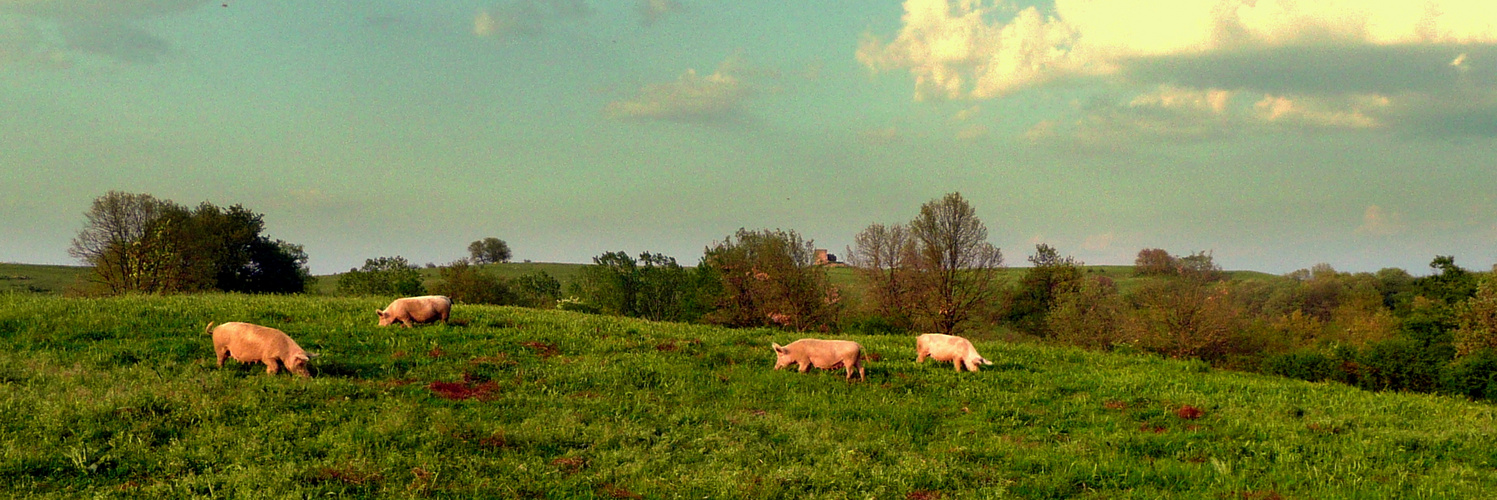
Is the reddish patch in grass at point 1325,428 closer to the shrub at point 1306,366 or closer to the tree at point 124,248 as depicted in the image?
the shrub at point 1306,366

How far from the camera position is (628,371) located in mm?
16172

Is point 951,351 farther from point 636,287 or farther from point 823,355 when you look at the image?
point 636,287

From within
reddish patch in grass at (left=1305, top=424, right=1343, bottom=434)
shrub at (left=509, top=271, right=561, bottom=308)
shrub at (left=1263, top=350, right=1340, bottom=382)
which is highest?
shrub at (left=509, top=271, right=561, bottom=308)

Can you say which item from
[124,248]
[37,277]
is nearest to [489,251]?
[37,277]

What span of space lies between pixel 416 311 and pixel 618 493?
13544mm

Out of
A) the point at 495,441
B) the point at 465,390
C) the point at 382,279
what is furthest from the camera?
the point at 382,279

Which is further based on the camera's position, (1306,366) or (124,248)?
(124,248)

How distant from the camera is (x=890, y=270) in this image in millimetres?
57906

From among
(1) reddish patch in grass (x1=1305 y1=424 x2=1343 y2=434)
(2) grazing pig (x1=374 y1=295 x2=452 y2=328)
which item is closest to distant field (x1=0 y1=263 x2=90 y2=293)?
(2) grazing pig (x1=374 y1=295 x2=452 y2=328)

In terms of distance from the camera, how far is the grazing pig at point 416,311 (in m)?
20.0

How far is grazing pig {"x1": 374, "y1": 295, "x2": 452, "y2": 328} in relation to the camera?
65.5 feet

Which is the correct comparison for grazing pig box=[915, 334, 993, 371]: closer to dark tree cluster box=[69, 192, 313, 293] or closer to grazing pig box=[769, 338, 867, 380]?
grazing pig box=[769, 338, 867, 380]

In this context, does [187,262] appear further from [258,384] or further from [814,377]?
[814,377]

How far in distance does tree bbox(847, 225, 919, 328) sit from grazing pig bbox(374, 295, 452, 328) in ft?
121
